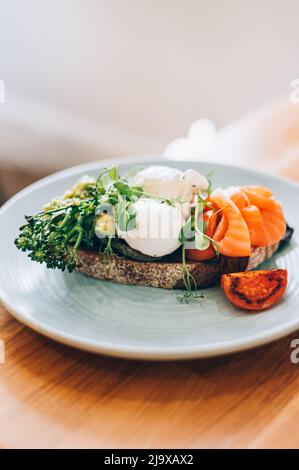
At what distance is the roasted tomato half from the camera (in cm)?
118

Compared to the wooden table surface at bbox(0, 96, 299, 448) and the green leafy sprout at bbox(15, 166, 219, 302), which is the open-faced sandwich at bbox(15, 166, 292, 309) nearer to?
the green leafy sprout at bbox(15, 166, 219, 302)

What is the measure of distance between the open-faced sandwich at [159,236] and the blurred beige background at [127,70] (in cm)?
198

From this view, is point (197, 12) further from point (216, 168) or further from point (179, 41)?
point (216, 168)

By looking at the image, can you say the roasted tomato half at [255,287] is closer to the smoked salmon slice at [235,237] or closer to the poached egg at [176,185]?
the smoked salmon slice at [235,237]

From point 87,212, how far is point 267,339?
53 centimetres

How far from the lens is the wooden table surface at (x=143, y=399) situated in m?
0.94

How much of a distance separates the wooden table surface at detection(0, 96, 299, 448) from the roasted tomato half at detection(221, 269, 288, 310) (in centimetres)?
10

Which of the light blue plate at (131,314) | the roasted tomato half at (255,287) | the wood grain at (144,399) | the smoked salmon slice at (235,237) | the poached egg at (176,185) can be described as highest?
the poached egg at (176,185)

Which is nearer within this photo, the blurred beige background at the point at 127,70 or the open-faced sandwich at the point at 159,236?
the open-faced sandwich at the point at 159,236

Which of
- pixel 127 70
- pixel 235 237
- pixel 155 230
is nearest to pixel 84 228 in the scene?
pixel 155 230

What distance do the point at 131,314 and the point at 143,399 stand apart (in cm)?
22

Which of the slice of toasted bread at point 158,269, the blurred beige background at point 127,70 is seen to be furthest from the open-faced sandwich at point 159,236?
the blurred beige background at point 127,70

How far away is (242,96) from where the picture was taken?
10.7ft
